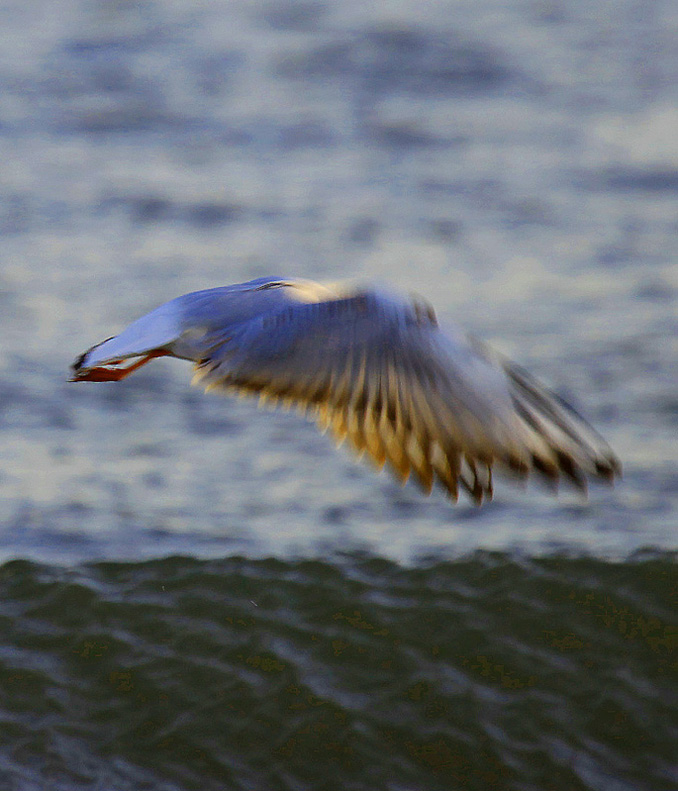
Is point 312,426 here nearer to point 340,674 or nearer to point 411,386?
point 340,674

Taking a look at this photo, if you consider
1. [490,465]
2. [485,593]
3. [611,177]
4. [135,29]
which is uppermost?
[135,29]

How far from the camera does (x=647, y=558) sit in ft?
18.4

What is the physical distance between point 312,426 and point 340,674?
1817mm

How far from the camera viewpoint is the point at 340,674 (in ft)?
16.3

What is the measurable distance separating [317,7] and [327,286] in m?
8.32

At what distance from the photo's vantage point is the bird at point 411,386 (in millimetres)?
2830

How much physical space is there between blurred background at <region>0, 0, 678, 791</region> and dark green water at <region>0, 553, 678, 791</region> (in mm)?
14

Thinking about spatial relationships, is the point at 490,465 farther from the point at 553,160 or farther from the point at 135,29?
the point at 135,29

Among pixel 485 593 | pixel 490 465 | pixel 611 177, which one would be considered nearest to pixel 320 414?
pixel 490 465

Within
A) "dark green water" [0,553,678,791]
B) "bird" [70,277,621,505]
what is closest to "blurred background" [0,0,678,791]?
"dark green water" [0,553,678,791]

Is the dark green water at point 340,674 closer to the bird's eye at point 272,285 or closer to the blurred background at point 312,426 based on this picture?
the blurred background at point 312,426

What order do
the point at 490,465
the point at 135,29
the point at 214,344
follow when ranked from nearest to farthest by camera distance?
the point at 490,465, the point at 214,344, the point at 135,29

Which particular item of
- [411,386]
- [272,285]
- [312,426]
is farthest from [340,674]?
[411,386]

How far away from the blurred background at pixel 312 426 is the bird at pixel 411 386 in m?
1.83
